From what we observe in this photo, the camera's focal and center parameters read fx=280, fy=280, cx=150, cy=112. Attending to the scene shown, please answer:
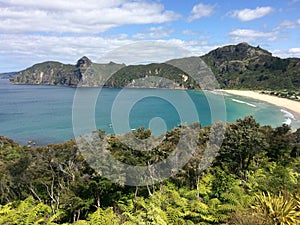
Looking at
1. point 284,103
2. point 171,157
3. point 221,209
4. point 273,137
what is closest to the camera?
point 221,209

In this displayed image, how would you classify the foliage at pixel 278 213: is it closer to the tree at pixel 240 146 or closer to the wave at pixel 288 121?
the tree at pixel 240 146

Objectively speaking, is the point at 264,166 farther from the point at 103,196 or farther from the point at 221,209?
the point at 103,196

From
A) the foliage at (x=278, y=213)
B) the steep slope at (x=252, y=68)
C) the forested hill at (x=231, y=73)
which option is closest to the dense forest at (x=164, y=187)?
the foliage at (x=278, y=213)

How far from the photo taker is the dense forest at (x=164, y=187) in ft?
31.5

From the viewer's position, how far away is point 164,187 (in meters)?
14.6

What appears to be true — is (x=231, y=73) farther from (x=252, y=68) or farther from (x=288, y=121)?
(x=288, y=121)

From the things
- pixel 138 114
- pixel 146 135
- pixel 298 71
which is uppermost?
pixel 298 71

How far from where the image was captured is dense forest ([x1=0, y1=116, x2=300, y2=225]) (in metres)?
Result: 9.61

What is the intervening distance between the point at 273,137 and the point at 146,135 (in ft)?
32.9

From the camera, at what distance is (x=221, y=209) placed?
34.6ft

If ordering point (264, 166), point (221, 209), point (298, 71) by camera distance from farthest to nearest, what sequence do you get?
1. point (298, 71)
2. point (264, 166)
3. point (221, 209)

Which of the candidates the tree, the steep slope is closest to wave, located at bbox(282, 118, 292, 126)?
the tree

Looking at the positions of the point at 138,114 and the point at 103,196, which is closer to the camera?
the point at 103,196

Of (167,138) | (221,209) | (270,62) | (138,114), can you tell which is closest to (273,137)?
(167,138)
